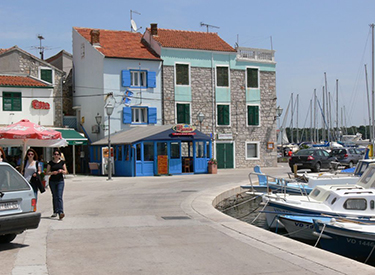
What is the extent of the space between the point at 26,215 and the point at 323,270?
200 inches

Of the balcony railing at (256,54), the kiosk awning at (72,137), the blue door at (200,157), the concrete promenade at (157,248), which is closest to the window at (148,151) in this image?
the blue door at (200,157)

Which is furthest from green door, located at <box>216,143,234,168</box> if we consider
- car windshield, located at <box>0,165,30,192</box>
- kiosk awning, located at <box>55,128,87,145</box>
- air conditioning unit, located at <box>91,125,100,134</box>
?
car windshield, located at <box>0,165,30,192</box>

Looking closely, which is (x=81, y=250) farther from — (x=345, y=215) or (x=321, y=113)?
(x=321, y=113)

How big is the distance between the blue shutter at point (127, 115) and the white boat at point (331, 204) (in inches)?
888

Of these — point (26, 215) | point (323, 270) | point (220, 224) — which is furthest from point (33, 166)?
point (323, 270)

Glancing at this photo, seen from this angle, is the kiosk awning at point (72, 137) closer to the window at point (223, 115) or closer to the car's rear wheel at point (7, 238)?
the window at point (223, 115)

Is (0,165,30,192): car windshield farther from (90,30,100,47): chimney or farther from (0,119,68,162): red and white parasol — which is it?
(90,30,100,47): chimney

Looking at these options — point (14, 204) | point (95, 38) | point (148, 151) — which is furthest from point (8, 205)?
point (95, 38)

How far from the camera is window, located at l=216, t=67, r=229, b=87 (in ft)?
129

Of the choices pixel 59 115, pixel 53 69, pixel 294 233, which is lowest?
pixel 294 233

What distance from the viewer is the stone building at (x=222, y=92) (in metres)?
37.7

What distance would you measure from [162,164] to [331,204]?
18.8m

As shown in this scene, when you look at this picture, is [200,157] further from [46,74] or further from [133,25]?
[133,25]

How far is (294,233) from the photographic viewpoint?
1280 cm
